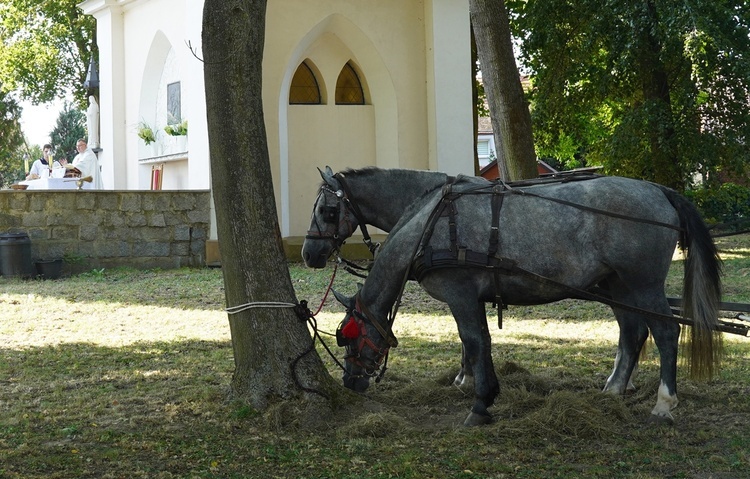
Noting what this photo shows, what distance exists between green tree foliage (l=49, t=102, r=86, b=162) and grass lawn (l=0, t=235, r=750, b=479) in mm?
55248

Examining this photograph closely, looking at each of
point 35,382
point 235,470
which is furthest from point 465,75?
point 235,470

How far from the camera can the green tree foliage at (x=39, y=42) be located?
116 ft

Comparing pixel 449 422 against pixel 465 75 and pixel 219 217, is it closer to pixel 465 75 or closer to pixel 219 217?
pixel 219 217

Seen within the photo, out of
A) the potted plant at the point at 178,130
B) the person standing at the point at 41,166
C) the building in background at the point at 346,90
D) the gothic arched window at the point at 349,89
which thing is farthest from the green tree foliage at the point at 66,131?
the gothic arched window at the point at 349,89

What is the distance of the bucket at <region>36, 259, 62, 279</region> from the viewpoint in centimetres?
1639

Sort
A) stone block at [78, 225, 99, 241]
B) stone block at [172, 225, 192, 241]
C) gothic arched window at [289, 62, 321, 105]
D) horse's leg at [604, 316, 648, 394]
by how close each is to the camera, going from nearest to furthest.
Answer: horse's leg at [604, 316, 648, 394], stone block at [78, 225, 99, 241], stone block at [172, 225, 192, 241], gothic arched window at [289, 62, 321, 105]

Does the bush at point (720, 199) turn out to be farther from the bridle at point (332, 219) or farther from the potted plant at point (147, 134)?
the bridle at point (332, 219)

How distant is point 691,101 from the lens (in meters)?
19.8

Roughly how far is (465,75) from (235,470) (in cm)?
Answer: 1514

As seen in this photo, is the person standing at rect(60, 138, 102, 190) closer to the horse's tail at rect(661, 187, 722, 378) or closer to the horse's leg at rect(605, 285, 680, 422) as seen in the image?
the horse's leg at rect(605, 285, 680, 422)

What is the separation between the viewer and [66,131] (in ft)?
210

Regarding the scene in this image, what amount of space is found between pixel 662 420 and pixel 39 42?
35.1 meters

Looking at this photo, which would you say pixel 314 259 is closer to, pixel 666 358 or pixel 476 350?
pixel 476 350

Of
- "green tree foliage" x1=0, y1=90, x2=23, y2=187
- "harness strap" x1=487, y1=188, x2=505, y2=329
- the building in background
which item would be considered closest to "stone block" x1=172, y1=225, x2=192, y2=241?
the building in background
